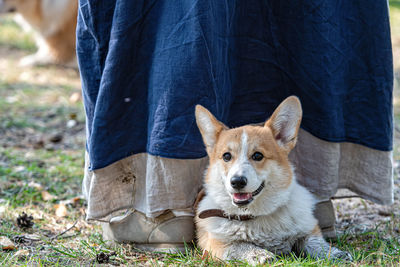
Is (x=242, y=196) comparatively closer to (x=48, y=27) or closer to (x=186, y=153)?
(x=186, y=153)

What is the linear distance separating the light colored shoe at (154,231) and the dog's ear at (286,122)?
56 cm

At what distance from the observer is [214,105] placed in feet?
6.86

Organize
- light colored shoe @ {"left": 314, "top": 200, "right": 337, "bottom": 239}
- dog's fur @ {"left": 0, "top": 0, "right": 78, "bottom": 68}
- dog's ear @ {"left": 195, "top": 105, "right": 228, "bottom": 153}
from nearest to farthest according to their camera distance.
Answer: dog's ear @ {"left": 195, "top": 105, "right": 228, "bottom": 153}, light colored shoe @ {"left": 314, "top": 200, "right": 337, "bottom": 239}, dog's fur @ {"left": 0, "top": 0, "right": 78, "bottom": 68}

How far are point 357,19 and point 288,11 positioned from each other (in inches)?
12.6

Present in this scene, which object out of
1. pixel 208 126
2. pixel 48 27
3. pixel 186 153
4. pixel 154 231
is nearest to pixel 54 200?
pixel 154 231

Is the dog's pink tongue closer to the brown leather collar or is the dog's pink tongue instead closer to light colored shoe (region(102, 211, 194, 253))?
the brown leather collar

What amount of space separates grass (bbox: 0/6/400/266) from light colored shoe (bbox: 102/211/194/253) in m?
0.05

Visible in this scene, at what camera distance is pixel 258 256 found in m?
1.88

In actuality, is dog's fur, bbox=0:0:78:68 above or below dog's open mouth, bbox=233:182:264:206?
above

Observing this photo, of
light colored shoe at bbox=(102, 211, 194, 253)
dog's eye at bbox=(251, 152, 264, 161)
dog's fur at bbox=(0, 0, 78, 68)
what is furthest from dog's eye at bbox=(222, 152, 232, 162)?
dog's fur at bbox=(0, 0, 78, 68)

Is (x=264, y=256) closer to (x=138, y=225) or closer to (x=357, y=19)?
(x=138, y=225)

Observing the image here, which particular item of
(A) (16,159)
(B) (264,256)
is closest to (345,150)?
(B) (264,256)

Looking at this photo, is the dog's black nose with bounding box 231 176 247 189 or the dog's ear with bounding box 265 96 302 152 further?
the dog's ear with bounding box 265 96 302 152

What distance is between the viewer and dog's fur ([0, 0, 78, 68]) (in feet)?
20.4
